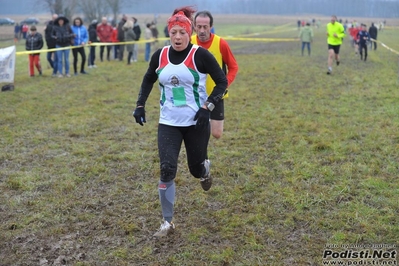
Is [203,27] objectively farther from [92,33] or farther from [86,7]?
[86,7]

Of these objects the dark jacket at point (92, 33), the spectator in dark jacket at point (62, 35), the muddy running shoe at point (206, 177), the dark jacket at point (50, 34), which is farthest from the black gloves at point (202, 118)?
the dark jacket at point (92, 33)

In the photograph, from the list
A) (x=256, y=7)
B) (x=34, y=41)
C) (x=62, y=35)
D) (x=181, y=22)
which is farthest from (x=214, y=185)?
(x=256, y=7)

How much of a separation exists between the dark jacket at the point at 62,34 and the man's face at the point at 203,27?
10.7 metres

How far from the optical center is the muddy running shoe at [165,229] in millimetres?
4598

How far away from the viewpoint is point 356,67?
64.5 feet

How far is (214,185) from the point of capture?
6074 mm

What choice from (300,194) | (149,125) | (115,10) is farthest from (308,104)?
(115,10)

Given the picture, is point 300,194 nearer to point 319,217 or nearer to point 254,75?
point 319,217

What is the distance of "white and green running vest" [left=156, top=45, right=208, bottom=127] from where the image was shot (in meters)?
4.48

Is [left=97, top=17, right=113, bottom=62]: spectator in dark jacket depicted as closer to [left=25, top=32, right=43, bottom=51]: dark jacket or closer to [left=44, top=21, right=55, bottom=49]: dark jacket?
[left=44, top=21, right=55, bottom=49]: dark jacket

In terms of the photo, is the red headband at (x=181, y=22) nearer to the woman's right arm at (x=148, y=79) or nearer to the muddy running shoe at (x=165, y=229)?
the woman's right arm at (x=148, y=79)

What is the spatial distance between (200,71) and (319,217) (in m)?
1.93

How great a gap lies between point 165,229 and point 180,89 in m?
1.31

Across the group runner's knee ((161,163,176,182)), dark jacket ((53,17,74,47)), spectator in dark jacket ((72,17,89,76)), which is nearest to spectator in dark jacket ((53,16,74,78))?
dark jacket ((53,17,74,47))
